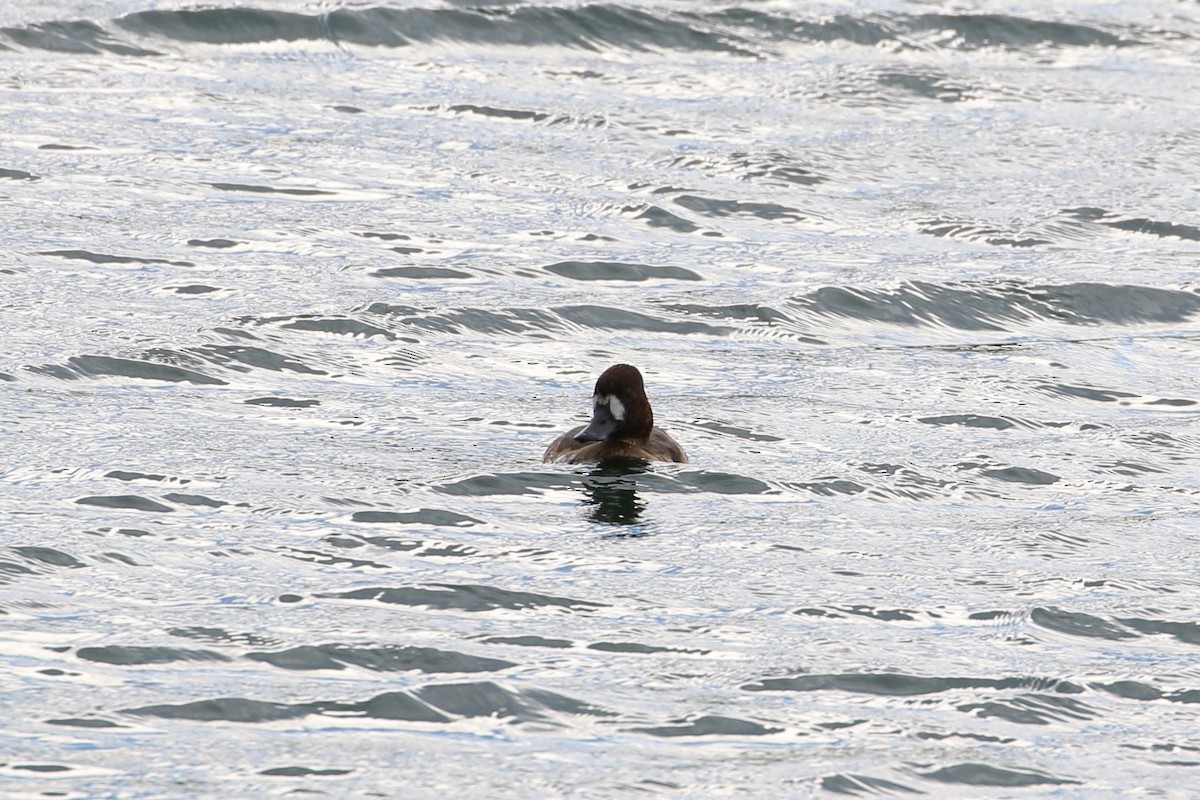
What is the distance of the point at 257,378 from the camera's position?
463 inches

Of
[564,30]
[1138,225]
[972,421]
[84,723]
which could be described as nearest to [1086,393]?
[972,421]

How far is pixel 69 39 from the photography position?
61.4ft

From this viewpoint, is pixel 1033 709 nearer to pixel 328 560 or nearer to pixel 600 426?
pixel 328 560

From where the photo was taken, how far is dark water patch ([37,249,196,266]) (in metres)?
13.9

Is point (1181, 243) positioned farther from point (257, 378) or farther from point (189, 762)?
point (189, 762)

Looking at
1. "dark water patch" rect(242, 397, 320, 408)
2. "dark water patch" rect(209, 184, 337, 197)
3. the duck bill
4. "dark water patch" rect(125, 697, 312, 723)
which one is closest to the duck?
the duck bill

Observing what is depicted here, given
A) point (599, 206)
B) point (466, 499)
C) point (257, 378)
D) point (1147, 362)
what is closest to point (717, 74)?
point (599, 206)

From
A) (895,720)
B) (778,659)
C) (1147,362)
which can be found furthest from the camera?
(1147,362)

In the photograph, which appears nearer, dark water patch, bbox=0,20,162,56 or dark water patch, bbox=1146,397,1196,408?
dark water patch, bbox=1146,397,1196,408

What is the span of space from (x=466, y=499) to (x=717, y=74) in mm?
10269

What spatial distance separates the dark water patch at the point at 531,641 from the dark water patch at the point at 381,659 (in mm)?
195

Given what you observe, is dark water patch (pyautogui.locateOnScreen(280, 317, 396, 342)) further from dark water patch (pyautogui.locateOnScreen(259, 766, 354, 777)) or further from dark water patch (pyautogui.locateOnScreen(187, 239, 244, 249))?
dark water patch (pyautogui.locateOnScreen(259, 766, 354, 777))

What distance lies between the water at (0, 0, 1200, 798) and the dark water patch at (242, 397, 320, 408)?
0.30 feet

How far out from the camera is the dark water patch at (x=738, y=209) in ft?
52.0
